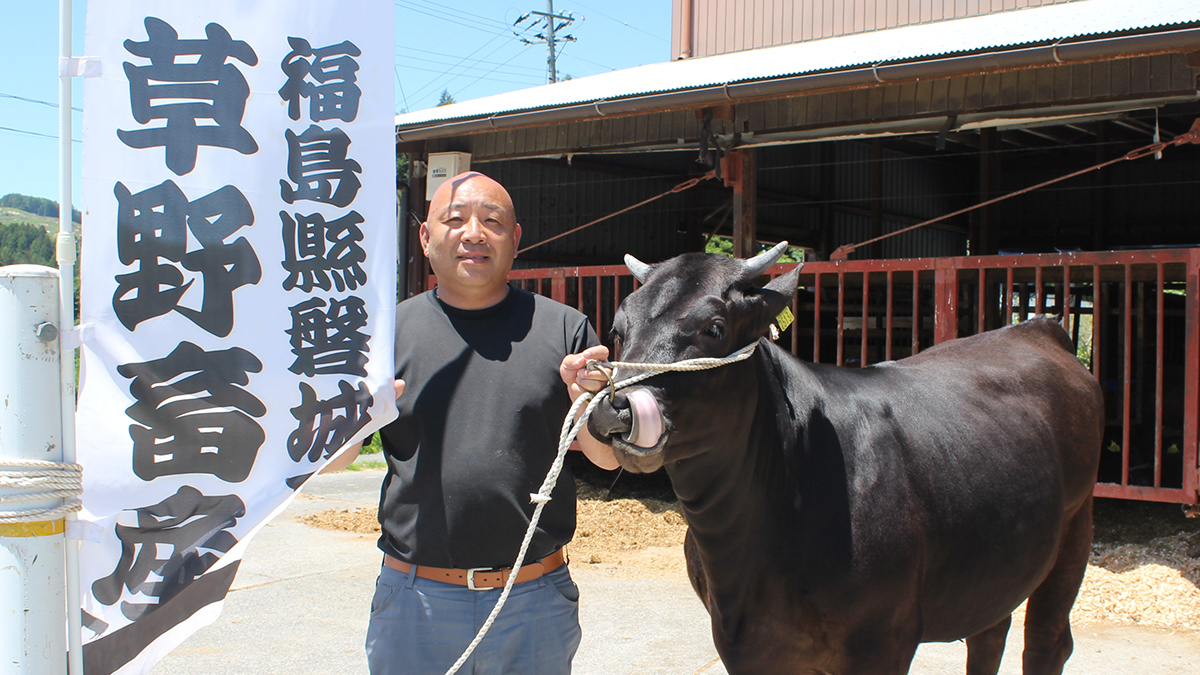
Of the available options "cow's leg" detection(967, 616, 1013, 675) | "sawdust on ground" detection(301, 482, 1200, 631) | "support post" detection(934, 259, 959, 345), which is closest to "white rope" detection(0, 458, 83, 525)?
"cow's leg" detection(967, 616, 1013, 675)

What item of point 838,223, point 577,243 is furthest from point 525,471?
point 838,223

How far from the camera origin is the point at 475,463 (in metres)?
2.36

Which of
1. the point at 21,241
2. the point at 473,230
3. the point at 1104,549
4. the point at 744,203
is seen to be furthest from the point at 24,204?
the point at 473,230

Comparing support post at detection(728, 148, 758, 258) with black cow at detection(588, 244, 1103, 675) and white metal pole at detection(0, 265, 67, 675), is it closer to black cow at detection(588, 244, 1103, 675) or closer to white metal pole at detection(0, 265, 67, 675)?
black cow at detection(588, 244, 1103, 675)

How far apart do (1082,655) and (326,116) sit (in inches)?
178

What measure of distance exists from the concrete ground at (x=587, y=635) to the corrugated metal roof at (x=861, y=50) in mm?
3904

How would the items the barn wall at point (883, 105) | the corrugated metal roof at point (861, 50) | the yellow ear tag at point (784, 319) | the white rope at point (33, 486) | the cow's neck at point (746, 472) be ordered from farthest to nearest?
Answer: 1. the corrugated metal roof at point (861, 50)
2. the barn wall at point (883, 105)
3. the yellow ear tag at point (784, 319)
4. the cow's neck at point (746, 472)
5. the white rope at point (33, 486)

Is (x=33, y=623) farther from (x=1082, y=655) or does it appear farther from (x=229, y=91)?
(x=1082, y=655)

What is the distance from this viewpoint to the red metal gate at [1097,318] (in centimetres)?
570

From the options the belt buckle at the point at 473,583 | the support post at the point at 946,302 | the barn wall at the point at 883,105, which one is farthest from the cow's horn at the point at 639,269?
the barn wall at the point at 883,105

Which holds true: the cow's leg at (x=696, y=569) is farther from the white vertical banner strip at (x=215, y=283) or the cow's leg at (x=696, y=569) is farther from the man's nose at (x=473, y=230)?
the white vertical banner strip at (x=215, y=283)

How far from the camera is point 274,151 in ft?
6.40

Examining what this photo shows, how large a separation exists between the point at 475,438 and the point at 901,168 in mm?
15570

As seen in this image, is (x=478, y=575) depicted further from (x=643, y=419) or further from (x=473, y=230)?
(x=473, y=230)
